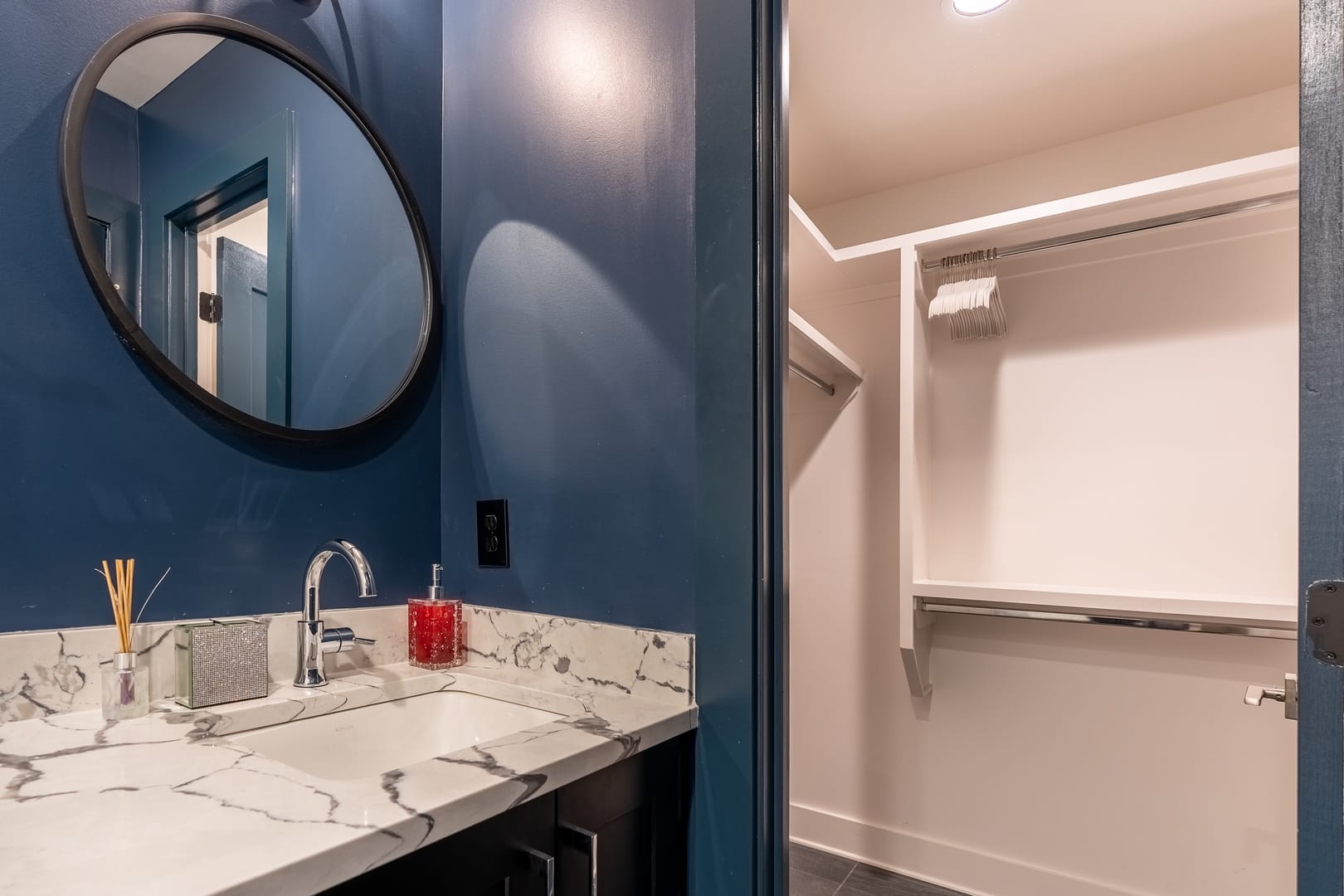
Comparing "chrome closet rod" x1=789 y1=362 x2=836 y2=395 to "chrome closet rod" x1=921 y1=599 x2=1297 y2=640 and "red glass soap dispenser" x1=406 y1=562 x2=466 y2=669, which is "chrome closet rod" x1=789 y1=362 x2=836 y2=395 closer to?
"chrome closet rod" x1=921 y1=599 x2=1297 y2=640

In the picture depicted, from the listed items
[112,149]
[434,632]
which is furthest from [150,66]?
[434,632]

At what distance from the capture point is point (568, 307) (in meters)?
1.26

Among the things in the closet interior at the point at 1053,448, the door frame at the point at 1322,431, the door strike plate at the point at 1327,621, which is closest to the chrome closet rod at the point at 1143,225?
the closet interior at the point at 1053,448

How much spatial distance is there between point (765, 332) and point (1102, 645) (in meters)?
1.67

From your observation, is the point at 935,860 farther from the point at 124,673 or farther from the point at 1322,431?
the point at 124,673

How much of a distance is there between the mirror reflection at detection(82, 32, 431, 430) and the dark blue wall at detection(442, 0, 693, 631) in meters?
0.16

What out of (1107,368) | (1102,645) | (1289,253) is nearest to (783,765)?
(1102,645)

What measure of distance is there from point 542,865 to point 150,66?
1238 mm

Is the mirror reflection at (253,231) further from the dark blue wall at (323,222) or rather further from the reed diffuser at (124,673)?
the reed diffuser at (124,673)

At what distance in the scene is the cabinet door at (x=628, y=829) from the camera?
2.76ft

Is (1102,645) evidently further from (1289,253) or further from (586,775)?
(586,775)

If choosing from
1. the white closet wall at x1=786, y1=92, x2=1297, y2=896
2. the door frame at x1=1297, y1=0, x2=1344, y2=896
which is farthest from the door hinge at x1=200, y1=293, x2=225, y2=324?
the white closet wall at x1=786, y1=92, x2=1297, y2=896

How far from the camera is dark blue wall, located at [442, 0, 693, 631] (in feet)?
3.70

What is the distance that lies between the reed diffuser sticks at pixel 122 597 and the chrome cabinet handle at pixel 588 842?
2.10 ft
